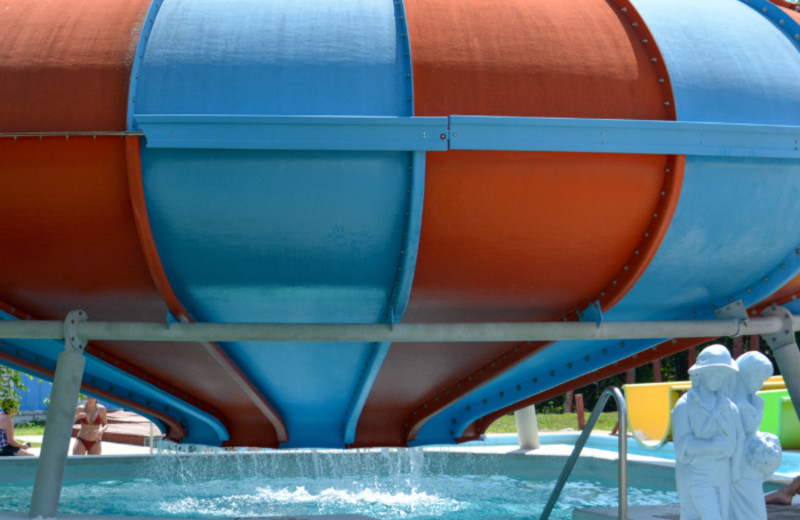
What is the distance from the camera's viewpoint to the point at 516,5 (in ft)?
21.4

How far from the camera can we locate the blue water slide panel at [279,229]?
5840mm

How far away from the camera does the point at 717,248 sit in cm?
667

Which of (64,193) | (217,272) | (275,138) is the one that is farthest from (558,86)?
(64,193)

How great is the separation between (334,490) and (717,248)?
6.22 m

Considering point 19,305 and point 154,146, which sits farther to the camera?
point 19,305

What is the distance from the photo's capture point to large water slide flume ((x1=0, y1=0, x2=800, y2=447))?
5844mm

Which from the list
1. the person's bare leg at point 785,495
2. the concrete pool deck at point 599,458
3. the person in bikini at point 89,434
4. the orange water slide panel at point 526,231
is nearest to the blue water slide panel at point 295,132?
the orange water slide panel at point 526,231

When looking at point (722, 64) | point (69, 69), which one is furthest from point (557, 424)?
point (69, 69)

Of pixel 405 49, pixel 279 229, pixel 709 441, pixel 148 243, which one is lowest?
pixel 709 441

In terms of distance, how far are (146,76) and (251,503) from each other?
5.72 metres

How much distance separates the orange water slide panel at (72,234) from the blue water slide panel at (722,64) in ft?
12.8

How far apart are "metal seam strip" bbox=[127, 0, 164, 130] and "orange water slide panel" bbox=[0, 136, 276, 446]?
20cm

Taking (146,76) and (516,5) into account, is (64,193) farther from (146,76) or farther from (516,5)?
(516,5)

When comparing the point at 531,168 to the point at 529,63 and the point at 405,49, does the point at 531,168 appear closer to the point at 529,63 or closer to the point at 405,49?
the point at 529,63
